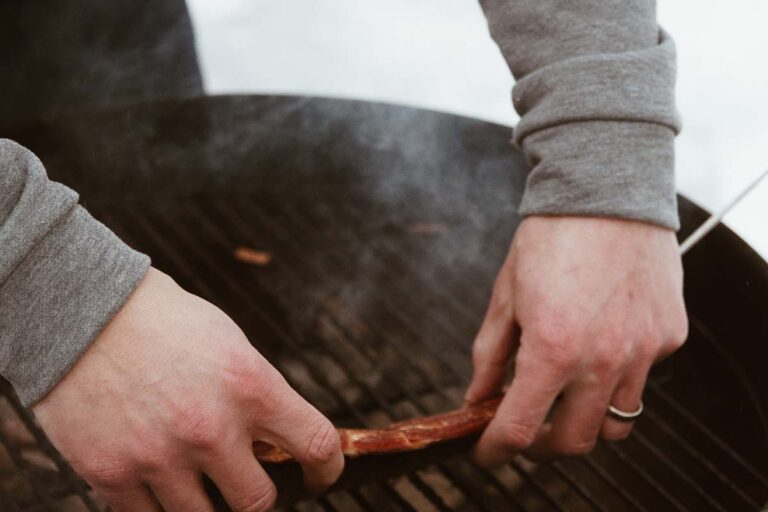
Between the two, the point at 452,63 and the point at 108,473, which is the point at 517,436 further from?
the point at 452,63

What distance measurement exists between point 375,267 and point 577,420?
0.63 m

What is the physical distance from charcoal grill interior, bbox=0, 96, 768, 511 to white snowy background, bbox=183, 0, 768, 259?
0.40 m

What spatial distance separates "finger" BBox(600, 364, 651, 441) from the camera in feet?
2.73

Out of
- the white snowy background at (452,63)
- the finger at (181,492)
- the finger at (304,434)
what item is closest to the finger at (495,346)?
the finger at (304,434)

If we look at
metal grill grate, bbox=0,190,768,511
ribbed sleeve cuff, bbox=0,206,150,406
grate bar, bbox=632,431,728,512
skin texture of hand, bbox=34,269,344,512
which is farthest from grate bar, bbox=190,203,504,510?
ribbed sleeve cuff, bbox=0,206,150,406

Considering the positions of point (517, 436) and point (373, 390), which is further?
point (373, 390)

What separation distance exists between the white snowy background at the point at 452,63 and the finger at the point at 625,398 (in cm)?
64

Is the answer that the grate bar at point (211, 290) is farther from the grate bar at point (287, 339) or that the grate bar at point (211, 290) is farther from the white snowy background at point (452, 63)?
the white snowy background at point (452, 63)

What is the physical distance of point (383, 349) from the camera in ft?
4.24

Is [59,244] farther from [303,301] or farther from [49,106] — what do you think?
[49,106]

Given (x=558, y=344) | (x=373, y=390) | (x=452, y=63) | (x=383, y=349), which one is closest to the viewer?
(x=558, y=344)

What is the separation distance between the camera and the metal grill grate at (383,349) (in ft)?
3.38

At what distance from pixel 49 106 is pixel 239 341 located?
1.20 meters

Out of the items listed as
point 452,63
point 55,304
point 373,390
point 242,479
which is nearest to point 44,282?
point 55,304
